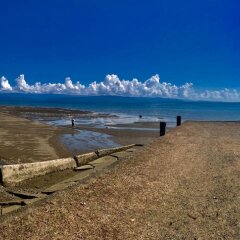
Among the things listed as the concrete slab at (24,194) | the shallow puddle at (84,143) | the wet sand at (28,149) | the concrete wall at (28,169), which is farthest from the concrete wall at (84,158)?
the shallow puddle at (84,143)

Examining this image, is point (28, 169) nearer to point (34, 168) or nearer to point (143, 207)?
point (34, 168)

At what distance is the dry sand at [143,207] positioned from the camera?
6438 millimetres

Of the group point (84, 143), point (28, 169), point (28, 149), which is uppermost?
point (28, 169)

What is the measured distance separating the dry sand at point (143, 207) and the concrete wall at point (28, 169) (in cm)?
209

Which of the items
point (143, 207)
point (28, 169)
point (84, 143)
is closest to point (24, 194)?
point (28, 169)

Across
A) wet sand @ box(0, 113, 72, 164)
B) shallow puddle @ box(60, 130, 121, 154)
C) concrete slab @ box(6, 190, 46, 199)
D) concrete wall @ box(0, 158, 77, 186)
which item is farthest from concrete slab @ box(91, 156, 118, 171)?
shallow puddle @ box(60, 130, 121, 154)

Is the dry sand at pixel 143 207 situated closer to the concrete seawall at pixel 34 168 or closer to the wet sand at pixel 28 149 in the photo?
the concrete seawall at pixel 34 168

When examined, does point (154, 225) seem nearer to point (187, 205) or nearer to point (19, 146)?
point (187, 205)

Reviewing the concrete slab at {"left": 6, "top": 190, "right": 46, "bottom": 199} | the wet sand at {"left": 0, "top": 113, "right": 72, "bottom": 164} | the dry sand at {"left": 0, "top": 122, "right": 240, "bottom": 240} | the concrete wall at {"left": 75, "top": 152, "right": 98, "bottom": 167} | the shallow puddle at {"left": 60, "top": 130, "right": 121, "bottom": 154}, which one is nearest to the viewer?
the dry sand at {"left": 0, "top": 122, "right": 240, "bottom": 240}

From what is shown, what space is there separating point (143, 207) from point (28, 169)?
4819 mm

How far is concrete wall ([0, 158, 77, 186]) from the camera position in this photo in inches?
414

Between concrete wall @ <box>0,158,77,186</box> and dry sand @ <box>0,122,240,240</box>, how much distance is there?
2.09 metres

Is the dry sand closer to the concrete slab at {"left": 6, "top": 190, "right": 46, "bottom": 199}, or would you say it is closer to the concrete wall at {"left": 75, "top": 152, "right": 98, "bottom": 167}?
the concrete slab at {"left": 6, "top": 190, "right": 46, "bottom": 199}

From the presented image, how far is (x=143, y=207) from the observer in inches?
309
